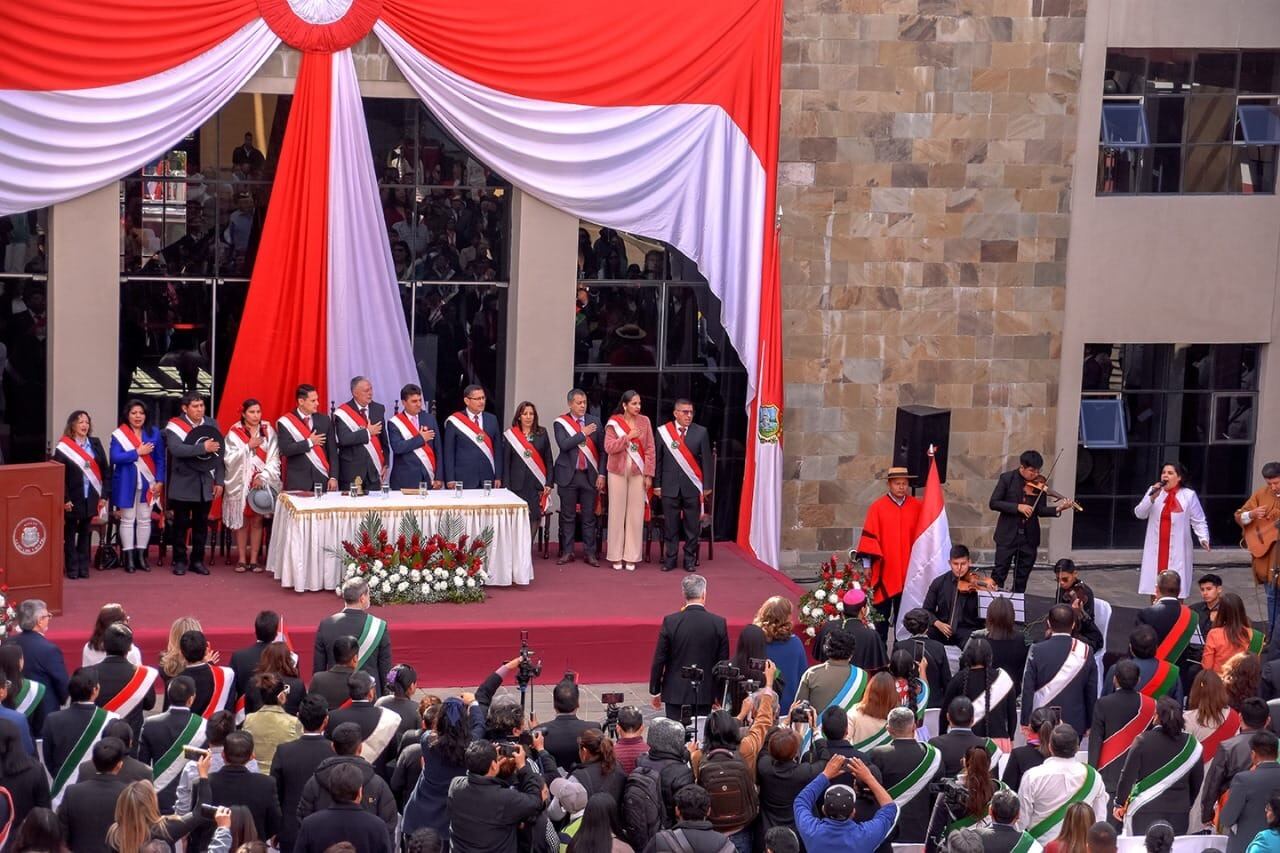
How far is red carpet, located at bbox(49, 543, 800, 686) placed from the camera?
1515 cm

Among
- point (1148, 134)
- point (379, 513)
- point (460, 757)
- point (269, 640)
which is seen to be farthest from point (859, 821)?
point (1148, 134)

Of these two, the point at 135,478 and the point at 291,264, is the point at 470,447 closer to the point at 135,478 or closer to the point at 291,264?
the point at 291,264

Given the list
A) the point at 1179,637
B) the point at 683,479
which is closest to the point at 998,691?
the point at 1179,637

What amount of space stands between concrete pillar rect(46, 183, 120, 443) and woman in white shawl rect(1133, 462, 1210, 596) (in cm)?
944

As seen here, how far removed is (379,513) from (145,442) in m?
2.15

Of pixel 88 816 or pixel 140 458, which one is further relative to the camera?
pixel 140 458

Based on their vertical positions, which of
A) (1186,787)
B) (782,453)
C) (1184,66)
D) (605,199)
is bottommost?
(1186,787)

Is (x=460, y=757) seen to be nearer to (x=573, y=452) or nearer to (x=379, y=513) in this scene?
(x=379, y=513)

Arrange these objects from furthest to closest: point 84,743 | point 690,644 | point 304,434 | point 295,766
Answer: point 304,434
point 690,644
point 84,743
point 295,766

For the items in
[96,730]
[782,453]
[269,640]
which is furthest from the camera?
[782,453]

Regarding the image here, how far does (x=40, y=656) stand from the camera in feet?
37.7

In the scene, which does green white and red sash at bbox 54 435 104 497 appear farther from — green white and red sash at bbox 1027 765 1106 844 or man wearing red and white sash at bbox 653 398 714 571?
green white and red sash at bbox 1027 765 1106 844

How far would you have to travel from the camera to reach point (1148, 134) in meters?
20.0

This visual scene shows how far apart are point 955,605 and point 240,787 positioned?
630 centimetres
